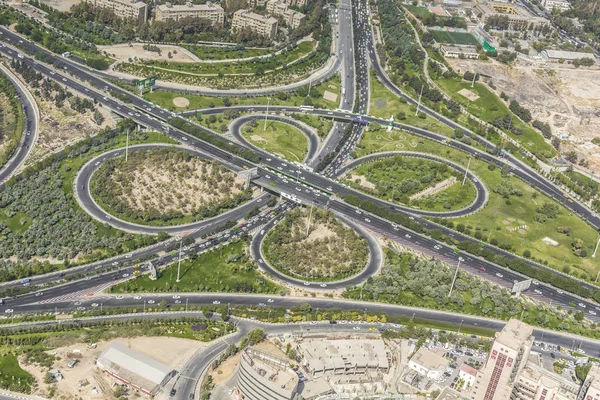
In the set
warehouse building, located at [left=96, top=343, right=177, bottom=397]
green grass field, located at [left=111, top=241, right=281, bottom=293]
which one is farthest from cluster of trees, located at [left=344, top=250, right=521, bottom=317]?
warehouse building, located at [left=96, top=343, right=177, bottom=397]

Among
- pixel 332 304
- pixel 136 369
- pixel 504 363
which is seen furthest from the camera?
pixel 332 304

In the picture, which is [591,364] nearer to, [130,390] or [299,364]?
[299,364]

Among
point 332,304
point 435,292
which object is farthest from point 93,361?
point 435,292

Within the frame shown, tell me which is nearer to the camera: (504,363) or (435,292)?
(504,363)

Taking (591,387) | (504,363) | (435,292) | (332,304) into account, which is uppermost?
(504,363)

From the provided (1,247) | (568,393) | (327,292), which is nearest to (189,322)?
(327,292)

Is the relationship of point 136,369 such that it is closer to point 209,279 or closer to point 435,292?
point 209,279
